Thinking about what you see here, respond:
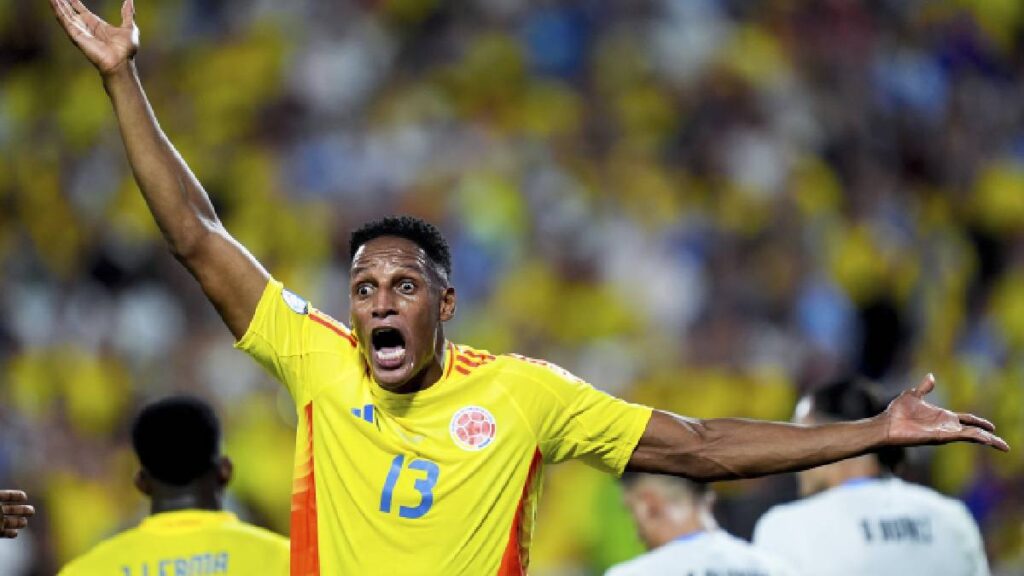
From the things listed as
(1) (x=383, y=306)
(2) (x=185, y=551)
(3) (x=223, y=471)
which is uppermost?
(3) (x=223, y=471)

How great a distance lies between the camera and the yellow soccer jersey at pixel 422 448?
390cm

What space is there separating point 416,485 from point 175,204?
927 millimetres

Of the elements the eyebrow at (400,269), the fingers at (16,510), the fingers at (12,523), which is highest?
the eyebrow at (400,269)

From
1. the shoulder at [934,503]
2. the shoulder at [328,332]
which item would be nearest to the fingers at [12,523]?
the shoulder at [328,332]

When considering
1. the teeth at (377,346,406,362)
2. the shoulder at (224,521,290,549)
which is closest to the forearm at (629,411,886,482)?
the teeth at (377,346,406,362)

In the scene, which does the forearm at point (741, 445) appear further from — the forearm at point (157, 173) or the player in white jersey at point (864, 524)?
the player in white jersey at point (864, 524)

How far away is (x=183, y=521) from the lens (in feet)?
16.1

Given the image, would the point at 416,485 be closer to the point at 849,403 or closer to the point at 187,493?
the point at 187,493

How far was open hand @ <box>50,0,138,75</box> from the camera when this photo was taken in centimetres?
402

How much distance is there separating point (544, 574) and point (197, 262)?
5.07 m

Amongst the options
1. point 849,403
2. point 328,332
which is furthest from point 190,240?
point 849,403

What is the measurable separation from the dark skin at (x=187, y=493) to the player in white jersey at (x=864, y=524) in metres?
2.03

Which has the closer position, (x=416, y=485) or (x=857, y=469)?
(x=416, y=485)

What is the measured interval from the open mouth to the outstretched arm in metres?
0.66
